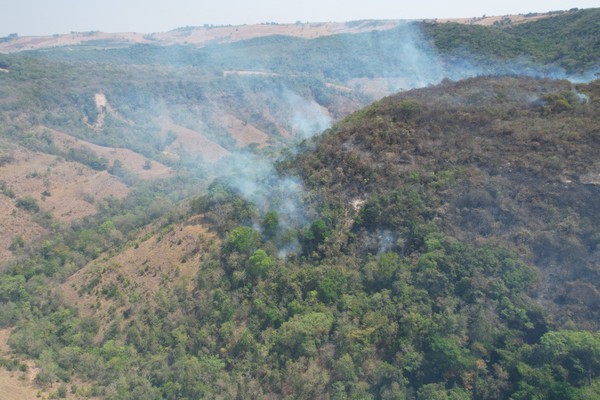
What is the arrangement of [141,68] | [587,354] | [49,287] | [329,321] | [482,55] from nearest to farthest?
[587,354] < [329,321] < [49,287] < [482,55] < [141,68]

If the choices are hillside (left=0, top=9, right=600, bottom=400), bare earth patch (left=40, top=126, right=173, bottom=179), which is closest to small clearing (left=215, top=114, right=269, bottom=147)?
bare earth patch (left=40, top=126, right=173, bottom=179)

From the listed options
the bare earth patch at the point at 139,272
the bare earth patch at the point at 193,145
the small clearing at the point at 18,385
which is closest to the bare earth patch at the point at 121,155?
the bare earth patch at the point at 193,145

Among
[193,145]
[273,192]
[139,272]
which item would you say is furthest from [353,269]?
[193,145]

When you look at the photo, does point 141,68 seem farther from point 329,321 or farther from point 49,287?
point 329,321

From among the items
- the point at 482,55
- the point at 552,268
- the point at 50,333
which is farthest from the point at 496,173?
the point at 482,55

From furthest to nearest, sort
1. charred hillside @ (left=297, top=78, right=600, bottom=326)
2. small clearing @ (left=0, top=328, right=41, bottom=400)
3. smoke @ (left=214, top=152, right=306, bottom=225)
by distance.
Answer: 1. smoke @ (left=214, top=152, right=306, bottom=225)
2. charred hillside @ (left=297, top=78, right=600, bottom=326)
3. small clearing @ (left=0, top=328, right=41, bottom=400)

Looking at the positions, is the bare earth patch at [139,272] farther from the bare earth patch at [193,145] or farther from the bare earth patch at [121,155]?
the bare earth patch at [193,145]

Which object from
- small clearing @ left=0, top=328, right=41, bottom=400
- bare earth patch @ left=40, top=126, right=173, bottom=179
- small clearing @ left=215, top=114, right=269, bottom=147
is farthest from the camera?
small clearing @ left=215, top=114, right=269, bottom=147

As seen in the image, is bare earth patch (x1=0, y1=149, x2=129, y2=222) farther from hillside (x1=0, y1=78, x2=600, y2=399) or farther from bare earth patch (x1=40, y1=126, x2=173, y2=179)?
hillside (x1=0, y1=78, x2=600, y2=399)

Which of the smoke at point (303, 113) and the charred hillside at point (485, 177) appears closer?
the charred hillside at point (485, 177)
